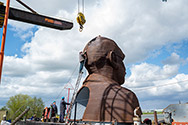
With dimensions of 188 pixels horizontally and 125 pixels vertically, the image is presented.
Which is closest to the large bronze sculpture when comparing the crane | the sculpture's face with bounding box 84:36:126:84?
the sculpture's face with bounding box 84:36:126:84

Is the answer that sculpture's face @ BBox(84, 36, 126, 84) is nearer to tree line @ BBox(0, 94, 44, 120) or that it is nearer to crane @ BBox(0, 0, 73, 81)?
crane @ BBox(0, 0, 73, 81)

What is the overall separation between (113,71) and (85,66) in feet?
9.05

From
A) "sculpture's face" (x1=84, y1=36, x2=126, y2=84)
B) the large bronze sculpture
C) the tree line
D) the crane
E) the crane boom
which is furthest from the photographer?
the tree line

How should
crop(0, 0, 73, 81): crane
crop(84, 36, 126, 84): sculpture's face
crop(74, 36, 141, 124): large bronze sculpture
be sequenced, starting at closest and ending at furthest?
crop(0, 0, 73, 81): crane
crop(74, 36, 141, 124): large bronze sculpture
crop(84, 36, 126, 84): sculpture's face

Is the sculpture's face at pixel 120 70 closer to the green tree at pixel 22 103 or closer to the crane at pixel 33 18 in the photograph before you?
the crane at pixel 33 18

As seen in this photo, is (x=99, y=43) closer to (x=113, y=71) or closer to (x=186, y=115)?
(x=113, y=71)

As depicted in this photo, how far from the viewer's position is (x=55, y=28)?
11164 millimetres

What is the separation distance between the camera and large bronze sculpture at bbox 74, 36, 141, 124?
1267 centimetres

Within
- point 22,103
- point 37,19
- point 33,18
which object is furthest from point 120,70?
point 22,103

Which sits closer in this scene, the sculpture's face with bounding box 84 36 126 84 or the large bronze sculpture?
the large bronze sculpture

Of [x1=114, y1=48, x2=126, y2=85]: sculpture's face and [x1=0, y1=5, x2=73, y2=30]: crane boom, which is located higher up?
[x1=0, y1=5, x2=73, y2=30]: crane boom


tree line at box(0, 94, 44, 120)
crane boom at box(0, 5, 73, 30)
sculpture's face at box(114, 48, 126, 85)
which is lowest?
tree line at box(0, 94, 44, 120)

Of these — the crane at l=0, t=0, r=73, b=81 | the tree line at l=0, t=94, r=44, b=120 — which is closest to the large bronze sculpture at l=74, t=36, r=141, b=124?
the crane at l=0, t=0, r=73, b=81

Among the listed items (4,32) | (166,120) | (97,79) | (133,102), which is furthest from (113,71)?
(4,32)
